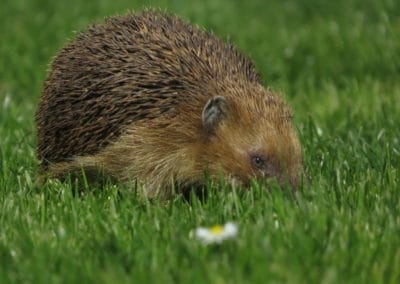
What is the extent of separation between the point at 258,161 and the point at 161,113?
0.71 metres

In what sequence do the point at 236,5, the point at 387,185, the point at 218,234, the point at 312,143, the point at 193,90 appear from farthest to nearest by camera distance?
the point at 236,5 → the point at 312,143 → the point at 193,90 → the point at 387,185 → the point at 218,234

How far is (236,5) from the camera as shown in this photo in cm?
1276

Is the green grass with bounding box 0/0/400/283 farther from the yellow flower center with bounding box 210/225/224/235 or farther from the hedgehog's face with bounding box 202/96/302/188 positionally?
the hedgehog's face with bounding box 202/96/302/188

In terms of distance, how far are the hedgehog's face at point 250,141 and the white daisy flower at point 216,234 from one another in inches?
45.4

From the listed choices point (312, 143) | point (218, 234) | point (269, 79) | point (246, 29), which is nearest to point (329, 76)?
point (269, 79)

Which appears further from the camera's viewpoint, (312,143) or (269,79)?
(269,79)

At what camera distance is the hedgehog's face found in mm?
5672

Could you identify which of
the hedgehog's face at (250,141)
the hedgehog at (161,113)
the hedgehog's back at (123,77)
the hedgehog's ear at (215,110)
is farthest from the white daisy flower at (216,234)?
the hedgehog's back at (123,77)

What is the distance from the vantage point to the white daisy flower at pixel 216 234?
4387 mm

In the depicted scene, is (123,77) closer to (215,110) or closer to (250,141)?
(215,110)

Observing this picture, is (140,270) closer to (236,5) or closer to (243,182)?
(243,182)

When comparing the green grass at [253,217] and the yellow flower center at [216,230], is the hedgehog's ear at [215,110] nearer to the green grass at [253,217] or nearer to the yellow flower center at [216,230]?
the green grass at [253,217]

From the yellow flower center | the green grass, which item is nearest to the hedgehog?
the green grass

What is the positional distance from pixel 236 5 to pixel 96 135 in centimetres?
689
